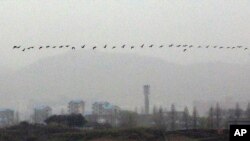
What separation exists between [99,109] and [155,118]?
41.3m

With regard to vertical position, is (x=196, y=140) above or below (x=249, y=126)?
below

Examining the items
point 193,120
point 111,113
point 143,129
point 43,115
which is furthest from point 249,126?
point 43,115

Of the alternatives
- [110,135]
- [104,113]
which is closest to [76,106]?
[104,113]

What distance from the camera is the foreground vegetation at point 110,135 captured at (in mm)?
83062

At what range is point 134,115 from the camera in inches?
6043

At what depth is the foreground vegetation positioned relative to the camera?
3270 inches

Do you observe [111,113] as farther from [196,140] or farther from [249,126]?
[249,126]

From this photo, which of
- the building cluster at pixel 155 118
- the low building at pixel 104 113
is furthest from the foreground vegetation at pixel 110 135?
the low building at pixel 104 113

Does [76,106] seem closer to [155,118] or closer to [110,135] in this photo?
[155,118]

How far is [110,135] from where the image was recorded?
85.5m

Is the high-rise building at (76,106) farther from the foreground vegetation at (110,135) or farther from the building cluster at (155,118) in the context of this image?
the foreground vegetation at (110,135)

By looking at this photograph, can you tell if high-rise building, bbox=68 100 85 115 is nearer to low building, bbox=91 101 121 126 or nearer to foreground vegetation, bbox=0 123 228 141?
low building, bbox=91 101 121 126

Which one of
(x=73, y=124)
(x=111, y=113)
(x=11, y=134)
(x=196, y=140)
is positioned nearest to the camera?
(x=196, y=140)

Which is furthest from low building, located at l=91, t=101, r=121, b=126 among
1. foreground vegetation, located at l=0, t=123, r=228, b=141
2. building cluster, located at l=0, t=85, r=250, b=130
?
foreground vegetation, located at l=0, t=123, r=228, b=141
